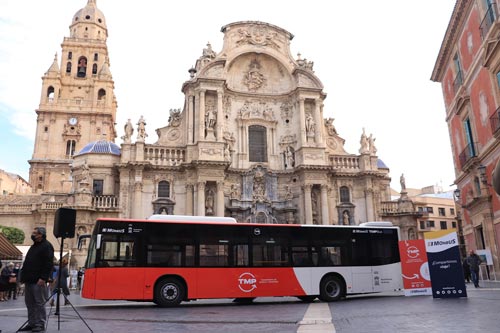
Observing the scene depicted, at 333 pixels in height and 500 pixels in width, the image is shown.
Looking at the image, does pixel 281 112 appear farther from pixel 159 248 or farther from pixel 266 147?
pixel 159 248

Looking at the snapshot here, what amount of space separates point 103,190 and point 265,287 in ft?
70.6

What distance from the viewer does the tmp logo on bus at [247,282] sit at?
1420 cm

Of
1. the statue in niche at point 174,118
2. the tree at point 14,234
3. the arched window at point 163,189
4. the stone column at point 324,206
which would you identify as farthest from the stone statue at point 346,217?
the tree at point 14,234

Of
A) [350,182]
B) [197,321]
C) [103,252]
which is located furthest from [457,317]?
[350,182]

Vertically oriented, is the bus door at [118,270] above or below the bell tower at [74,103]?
below

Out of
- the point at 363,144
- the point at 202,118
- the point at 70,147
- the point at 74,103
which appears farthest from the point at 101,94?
the point at 363,144

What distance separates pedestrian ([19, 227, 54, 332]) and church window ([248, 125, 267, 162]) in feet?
90.9

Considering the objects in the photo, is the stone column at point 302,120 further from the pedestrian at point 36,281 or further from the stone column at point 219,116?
the pedestrian at point 36,281

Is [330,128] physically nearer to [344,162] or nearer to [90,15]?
[344,162]

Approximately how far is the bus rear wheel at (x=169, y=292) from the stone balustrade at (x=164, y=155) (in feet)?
64.5

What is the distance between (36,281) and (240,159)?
2716cm

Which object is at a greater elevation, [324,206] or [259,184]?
[259,184]

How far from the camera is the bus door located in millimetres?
13077

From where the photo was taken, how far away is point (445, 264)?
45.2 feet
